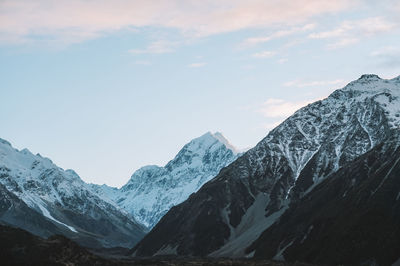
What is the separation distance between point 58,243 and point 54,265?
14.6 m

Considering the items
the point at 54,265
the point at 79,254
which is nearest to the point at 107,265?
the point at 79,254

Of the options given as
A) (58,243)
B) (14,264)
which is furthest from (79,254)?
(14,264)

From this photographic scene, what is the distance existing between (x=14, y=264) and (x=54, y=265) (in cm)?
846

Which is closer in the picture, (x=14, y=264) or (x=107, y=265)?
(x=14, y=264)

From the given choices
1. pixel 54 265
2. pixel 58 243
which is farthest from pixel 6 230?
pixel 54 265

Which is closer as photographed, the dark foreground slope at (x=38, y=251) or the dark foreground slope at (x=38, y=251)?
the dark foreground slope at (x=38, y=251)

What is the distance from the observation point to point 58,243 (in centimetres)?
16812

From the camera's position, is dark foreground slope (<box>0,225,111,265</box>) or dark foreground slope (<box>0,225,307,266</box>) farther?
dark foreground slope (<box>0,225,111,265</box>)

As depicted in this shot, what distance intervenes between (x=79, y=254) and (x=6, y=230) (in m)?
20.9

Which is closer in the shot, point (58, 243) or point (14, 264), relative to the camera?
point (14, 264)

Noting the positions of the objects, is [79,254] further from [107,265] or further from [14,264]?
[14,264]

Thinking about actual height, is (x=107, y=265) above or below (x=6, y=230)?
below

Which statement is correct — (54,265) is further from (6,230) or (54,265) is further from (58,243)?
(6,230)

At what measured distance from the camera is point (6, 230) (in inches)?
6826
